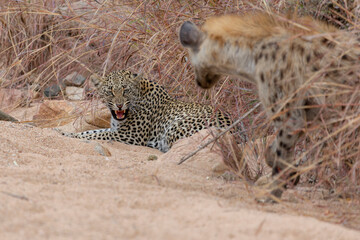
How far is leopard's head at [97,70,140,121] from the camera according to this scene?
7.61 metres

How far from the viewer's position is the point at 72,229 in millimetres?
2828

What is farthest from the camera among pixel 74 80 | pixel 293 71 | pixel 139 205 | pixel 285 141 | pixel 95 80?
pixel 74 80

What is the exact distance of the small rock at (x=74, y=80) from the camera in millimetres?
10359

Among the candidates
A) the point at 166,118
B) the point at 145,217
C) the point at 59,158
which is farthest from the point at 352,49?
the point at 166,118

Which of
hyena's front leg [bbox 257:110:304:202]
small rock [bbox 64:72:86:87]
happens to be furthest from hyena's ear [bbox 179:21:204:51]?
small rock [bbox 64:72:86:87]

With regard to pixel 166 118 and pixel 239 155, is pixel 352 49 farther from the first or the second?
pixel 166 118

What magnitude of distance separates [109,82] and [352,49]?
4.50m

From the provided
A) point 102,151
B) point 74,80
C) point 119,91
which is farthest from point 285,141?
point 74,80

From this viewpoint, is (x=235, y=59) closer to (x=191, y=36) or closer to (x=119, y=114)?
(x=191, y=36)

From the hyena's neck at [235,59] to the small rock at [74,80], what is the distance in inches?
243

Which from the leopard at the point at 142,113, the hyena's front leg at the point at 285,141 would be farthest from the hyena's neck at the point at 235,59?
the leopard at the point at 142,113

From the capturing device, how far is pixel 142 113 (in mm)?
8086

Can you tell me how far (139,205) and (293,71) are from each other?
4.55ft

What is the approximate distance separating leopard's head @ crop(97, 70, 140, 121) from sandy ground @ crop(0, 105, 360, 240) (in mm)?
2427
